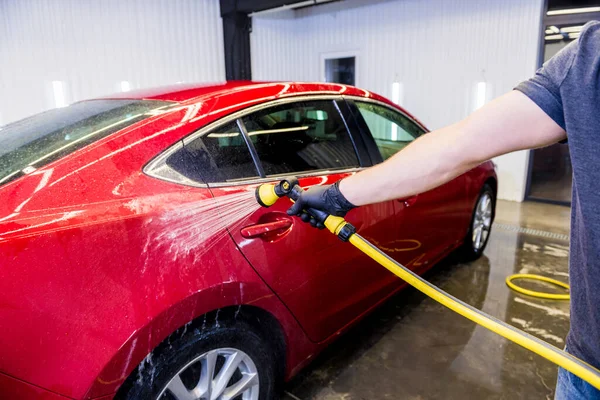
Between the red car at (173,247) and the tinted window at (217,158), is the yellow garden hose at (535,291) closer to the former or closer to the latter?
the red car at (173,247)

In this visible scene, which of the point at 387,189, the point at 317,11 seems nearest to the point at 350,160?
the point at 387,189

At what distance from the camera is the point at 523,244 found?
3912 mm

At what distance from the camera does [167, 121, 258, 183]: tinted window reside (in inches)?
53.1

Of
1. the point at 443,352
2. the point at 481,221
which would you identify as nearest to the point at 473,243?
the point at 481,221

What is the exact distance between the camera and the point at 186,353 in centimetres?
124

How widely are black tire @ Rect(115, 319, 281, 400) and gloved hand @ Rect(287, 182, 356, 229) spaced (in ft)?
1.46

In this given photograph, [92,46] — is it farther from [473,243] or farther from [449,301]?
[449,301]

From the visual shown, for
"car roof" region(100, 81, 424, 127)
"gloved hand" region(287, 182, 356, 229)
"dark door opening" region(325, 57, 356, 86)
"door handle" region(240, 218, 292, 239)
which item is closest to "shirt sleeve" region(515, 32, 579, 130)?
"gloved hand" region(287, 182, 356, 229)

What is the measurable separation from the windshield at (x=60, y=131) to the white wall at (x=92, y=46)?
134 inches

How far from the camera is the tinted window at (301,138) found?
1.66 meters

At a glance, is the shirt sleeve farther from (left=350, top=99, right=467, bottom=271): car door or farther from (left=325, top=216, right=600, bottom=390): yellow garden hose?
(left=350, top=99, right=467, bottom=271): car door

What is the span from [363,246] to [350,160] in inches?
35.4

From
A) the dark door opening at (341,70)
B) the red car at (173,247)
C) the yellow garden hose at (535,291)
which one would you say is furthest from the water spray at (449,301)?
the dark door opening at (341,70)

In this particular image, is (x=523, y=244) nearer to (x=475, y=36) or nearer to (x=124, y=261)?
(x=475, y=36)
